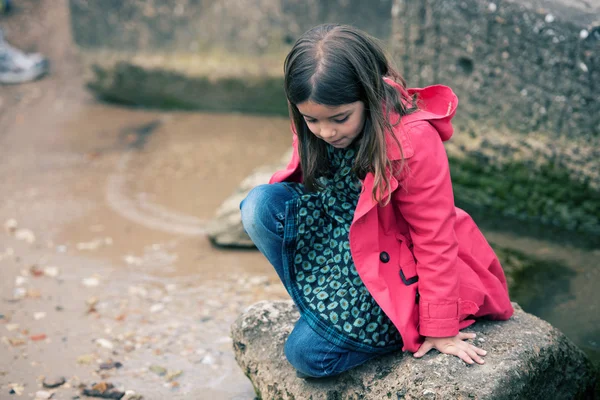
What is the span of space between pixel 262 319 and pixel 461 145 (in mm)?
1724

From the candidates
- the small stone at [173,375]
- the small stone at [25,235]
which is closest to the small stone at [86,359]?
the small stone at [173,375]

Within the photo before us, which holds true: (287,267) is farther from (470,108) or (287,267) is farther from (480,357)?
(470,108)

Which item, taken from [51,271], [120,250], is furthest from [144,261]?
[51,271]

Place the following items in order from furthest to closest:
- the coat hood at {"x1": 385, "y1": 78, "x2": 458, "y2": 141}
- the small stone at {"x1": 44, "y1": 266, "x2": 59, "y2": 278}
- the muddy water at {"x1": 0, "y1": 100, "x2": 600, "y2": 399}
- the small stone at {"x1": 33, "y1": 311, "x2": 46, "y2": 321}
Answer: the small stone at {"x1": 44, "y1": 266, "x2": 59, "y2": 278} → the small stone at {"x1": 33, "y1": 311, "x2": 46, "y2": 321} → the muddy water at {"x1": 0, "y1": 100, "x2": 600, "y2": 399} → the coat hood at {"x1": 385, "y1": 78, "x2": 458, "y2": 141}

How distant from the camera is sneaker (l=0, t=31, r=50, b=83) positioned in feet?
19.8

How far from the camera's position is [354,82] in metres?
1.81

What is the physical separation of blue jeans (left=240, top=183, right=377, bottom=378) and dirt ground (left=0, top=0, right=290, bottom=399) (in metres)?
0.50

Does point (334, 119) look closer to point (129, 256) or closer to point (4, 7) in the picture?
point (129, 256)

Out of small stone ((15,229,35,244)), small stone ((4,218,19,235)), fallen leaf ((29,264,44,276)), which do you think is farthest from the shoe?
fallen leaf ((29,264,44,276))

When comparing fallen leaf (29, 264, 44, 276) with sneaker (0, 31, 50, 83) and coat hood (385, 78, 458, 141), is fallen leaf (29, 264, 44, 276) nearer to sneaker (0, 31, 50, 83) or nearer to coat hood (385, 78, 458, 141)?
coat hood (385, 78, 458, 141)

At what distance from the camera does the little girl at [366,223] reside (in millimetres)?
1836

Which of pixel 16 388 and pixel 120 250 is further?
pixel 120 250

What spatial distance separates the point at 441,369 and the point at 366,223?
0.47m

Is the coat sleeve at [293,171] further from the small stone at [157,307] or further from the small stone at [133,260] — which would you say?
the small stone at [133,260]
